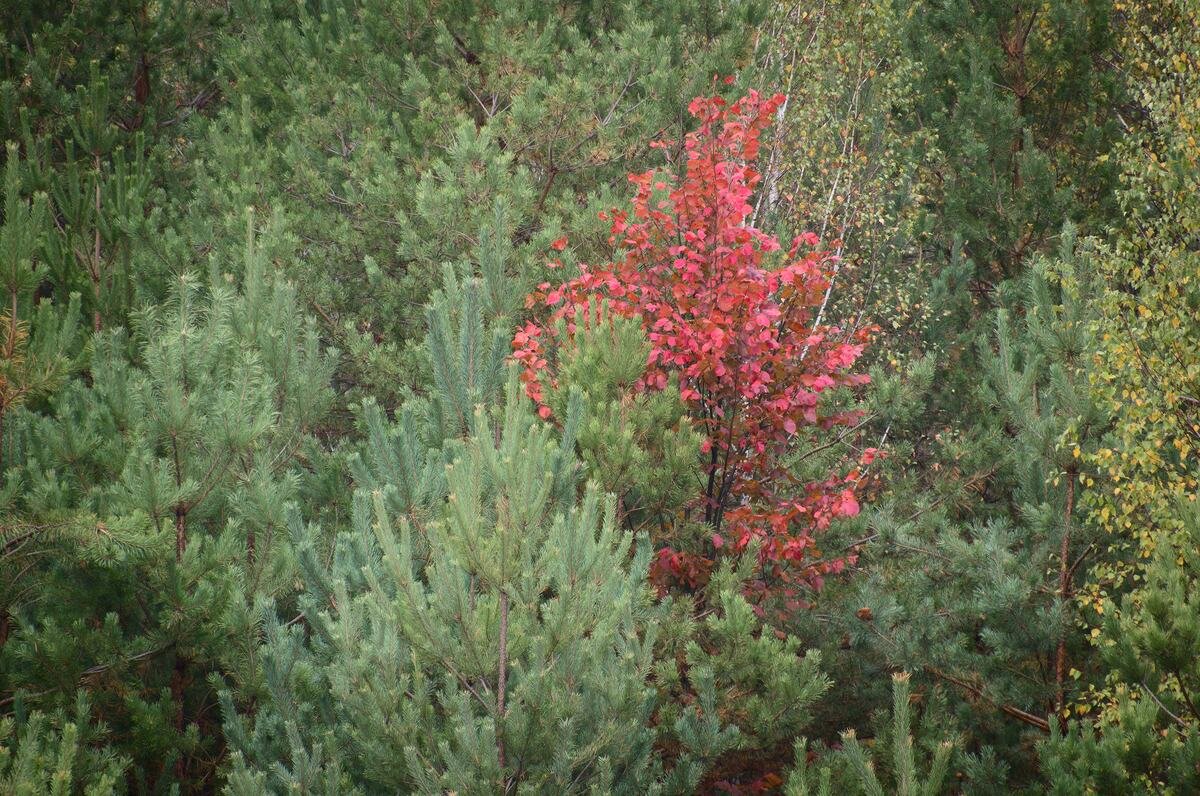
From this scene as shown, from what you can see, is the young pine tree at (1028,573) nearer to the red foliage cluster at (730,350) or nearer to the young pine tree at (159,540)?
the red foliage cluster at (730,350)

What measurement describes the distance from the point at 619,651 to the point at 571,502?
28.4 inches

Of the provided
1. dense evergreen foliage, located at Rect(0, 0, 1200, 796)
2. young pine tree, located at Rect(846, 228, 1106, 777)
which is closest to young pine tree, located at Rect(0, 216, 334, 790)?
dense evergreen foliage, located at Rect(0, 0, 1200, 796)

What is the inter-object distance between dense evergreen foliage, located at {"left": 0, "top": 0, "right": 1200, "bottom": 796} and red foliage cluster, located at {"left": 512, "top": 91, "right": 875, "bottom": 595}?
0.11 ft

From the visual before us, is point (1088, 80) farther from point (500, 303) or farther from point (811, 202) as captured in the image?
point (500, 303)

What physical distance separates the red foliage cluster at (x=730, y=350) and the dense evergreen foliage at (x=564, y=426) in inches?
1.4

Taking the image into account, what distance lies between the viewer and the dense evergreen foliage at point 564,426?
4117mm

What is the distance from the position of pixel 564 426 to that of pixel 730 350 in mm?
1315

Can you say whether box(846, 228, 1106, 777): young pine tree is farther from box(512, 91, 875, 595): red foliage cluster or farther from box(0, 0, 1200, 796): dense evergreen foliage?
box(512, 91, 875, 595): red foliage cluster

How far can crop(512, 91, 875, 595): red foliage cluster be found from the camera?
5.85m

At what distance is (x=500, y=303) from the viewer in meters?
5.84

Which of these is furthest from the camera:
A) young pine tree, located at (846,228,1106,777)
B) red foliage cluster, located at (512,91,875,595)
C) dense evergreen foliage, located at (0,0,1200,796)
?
red foliage cluster, located at (512,91,875,595)

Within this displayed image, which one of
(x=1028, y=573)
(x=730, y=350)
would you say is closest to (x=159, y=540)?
(x=730, y=350)

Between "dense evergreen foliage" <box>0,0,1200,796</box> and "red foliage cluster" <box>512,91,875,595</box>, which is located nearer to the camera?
"dense evergreen foliage" <box>0,0,1200,796</box>

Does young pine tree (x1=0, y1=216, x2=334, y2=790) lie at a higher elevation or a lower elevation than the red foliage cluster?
lower
